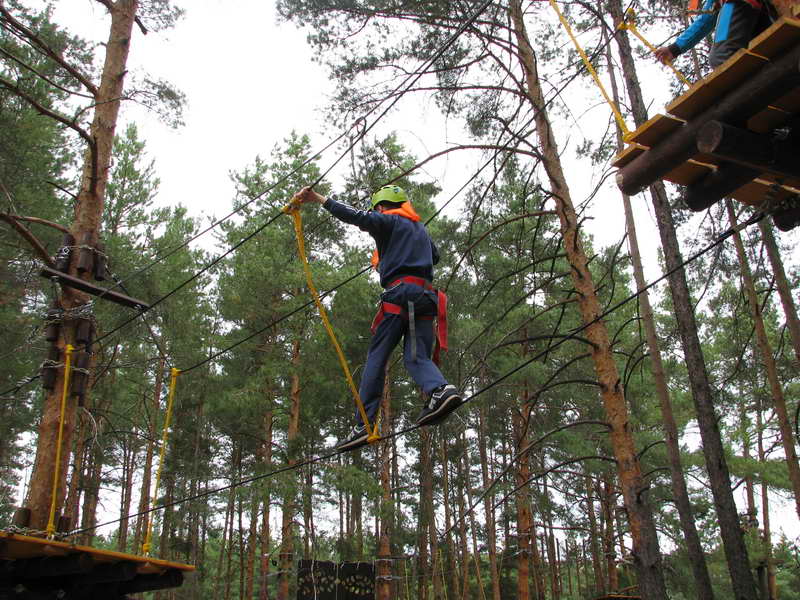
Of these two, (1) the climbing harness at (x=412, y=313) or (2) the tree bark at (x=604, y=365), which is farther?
(2) the tree bark at (x=604, y=365)

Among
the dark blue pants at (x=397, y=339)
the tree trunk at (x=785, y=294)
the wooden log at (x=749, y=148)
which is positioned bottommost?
Result: the dark blue pants at (x=397, y=339)

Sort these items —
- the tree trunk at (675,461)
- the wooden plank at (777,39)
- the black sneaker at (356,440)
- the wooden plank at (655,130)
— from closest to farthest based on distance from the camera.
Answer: the wooden plank at (777,39)
the wooden plank at (655,130)
the black sneaker at (356,440)
the tree trunk at (675,461)

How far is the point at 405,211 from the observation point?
402 centimetres

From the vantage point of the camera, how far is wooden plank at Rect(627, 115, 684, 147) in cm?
317

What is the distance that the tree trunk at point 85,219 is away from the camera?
5.37 m

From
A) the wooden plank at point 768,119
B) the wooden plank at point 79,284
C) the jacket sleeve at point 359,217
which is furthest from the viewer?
the wooden plank at point 79,284

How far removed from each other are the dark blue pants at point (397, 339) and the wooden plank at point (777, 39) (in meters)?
2.03

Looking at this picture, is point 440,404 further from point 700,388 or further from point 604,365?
point 700,388

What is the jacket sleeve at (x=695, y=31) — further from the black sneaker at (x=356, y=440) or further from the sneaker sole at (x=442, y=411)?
the black sneaker at (x=356, y=440)

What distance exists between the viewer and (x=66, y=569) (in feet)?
14.8

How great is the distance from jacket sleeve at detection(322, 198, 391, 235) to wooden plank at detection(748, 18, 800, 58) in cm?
203

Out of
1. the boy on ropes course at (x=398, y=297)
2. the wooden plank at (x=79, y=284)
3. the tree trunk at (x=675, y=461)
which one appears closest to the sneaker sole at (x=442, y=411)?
the boy on ropes course at (x=398, y=297)

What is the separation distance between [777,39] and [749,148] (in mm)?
545

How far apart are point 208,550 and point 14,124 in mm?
36341
